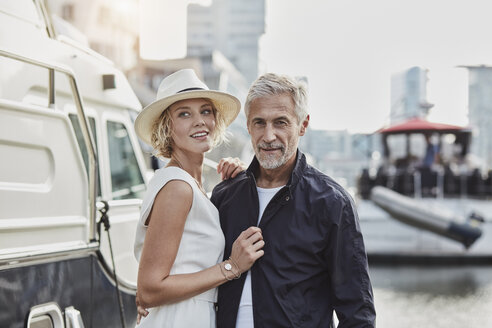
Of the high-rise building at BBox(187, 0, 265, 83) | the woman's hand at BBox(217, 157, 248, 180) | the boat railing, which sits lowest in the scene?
the boat railing

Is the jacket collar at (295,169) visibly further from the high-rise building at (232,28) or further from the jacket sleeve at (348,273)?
the high-rise building at (232,28)

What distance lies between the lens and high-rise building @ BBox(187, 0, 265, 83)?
91.0 meters

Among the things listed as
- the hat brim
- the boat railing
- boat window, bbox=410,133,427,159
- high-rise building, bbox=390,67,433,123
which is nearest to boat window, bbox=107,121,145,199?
the hat brim

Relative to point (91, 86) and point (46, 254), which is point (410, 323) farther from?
point (46, 254)

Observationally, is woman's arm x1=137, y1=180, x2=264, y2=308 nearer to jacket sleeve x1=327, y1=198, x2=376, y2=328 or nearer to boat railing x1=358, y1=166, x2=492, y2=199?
jacket sleeve x1=327, y1=198, x2=376, y2=328

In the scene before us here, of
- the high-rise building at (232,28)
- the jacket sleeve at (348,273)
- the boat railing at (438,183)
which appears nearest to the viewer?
the jacket sleeve at (348,273)

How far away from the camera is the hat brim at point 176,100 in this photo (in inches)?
95.5

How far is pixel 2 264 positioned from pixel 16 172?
17.3 inches

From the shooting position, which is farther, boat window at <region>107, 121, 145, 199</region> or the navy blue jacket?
boat window at <region>107, 121, 145, 199</region>

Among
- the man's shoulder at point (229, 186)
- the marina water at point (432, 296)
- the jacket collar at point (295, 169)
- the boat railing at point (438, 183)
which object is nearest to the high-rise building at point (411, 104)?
the boat railing at point (438, 183)

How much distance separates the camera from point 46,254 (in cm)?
280

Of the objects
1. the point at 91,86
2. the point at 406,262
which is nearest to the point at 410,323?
the point at 406,262

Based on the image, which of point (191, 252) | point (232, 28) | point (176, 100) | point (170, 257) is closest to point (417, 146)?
point (176, 100)

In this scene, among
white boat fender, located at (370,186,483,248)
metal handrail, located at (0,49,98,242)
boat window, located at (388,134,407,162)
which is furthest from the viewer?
boat window, located at (388,134,407,162)
